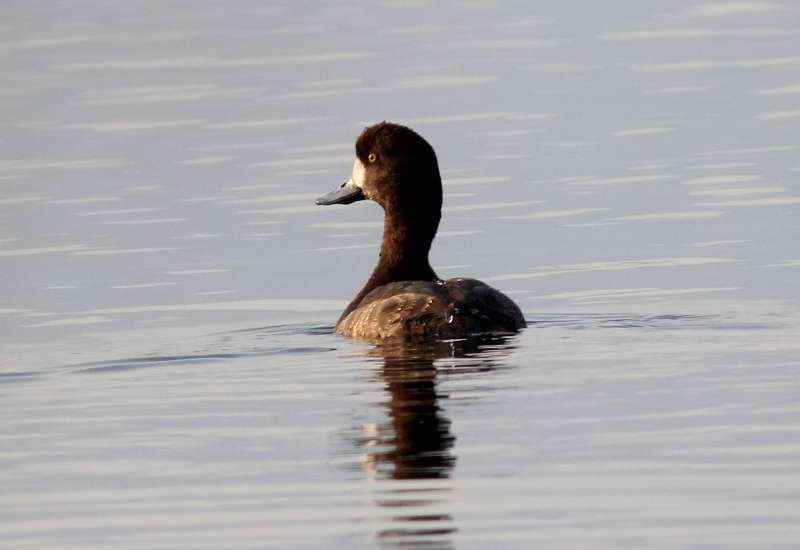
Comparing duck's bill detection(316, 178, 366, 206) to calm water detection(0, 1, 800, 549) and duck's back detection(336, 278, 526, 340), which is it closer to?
calm water detection(0, 1, 800, 549)

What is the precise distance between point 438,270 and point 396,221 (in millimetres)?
2356

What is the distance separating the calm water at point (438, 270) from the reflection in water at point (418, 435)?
0.03m

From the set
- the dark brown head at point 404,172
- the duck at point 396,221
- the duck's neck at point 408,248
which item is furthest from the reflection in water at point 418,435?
the dark brown head at point 404,172

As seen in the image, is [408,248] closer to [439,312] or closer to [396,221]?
[396,221]

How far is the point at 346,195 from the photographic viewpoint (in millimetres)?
15406

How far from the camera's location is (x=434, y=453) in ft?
31.6

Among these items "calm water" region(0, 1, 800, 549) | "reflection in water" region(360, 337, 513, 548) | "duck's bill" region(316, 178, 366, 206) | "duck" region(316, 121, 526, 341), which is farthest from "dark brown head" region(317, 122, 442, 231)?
"reflection in water" region(360, 337, 513, 548)

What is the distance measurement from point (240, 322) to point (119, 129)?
1138cm

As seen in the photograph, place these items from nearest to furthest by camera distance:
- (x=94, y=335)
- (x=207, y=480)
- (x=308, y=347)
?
(x=207, y=480) < (x=308, y=347) < (x=94, y=335)

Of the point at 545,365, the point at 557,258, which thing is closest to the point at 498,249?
the point at 557,258

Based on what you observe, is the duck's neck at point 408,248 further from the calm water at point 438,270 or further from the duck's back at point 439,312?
the duck's back at point 439,312

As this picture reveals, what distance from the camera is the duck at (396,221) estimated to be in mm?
13234

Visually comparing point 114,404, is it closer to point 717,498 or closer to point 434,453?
point 434,453

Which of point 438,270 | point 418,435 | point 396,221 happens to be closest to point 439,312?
point 396,221
